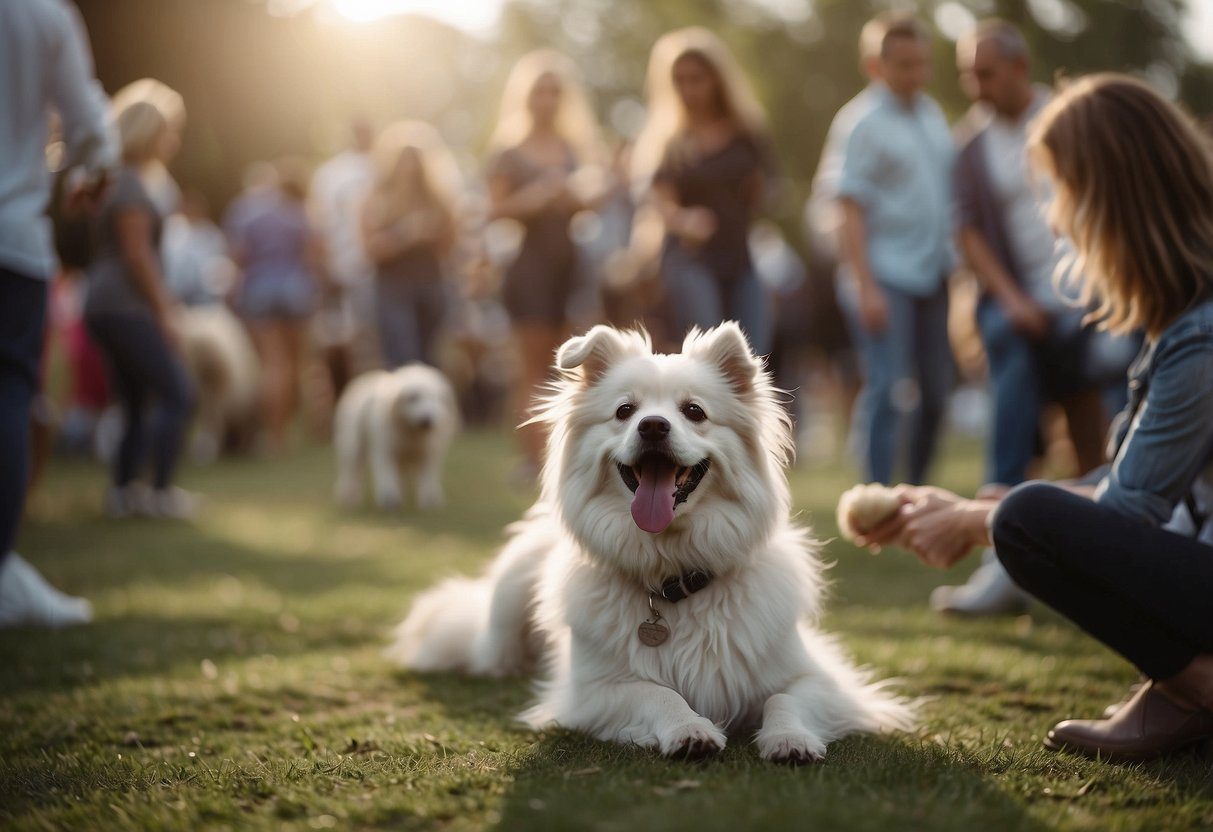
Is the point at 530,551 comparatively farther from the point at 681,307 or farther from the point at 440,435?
the point at 440,435

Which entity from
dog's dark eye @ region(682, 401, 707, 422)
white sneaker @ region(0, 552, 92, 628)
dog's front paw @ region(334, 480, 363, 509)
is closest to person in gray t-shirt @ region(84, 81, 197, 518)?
dog's front paw @ region(334, 480, 363, 509)

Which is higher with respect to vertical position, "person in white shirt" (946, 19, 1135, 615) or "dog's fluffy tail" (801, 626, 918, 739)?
"person in white shirt" (946, 19, 1135, 615)

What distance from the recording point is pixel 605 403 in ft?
11.1

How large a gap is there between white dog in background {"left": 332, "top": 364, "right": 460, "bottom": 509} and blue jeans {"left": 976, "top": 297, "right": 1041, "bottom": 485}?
5.48m

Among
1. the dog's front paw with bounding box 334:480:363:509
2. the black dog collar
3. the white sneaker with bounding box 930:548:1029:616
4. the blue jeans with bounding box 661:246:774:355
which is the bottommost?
the dog's front paw with bounding box 334:480:363:509

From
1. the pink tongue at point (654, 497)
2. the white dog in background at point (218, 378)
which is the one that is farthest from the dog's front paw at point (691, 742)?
the white dog in background at point (218, 378)

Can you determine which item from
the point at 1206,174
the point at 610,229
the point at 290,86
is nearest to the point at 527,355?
the point at 610,229

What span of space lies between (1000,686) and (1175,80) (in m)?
23.3

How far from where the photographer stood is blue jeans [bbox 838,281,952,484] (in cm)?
621

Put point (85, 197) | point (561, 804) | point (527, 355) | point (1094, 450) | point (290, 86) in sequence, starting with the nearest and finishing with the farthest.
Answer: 1. point (561, 804)
2. point (85, 197)
3. point (1094, 450)
4. point (527, 355)
5. point (290, 86)

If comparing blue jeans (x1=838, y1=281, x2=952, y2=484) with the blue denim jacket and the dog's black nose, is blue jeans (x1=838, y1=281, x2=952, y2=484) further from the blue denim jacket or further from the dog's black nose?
the dog's black nose

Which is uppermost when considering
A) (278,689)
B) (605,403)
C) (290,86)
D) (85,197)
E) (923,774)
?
(290,86)

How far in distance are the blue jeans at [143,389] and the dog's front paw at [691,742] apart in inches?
240

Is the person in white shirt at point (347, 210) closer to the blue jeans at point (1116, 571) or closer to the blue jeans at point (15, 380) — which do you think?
the blue jeans at point (15, 380)
